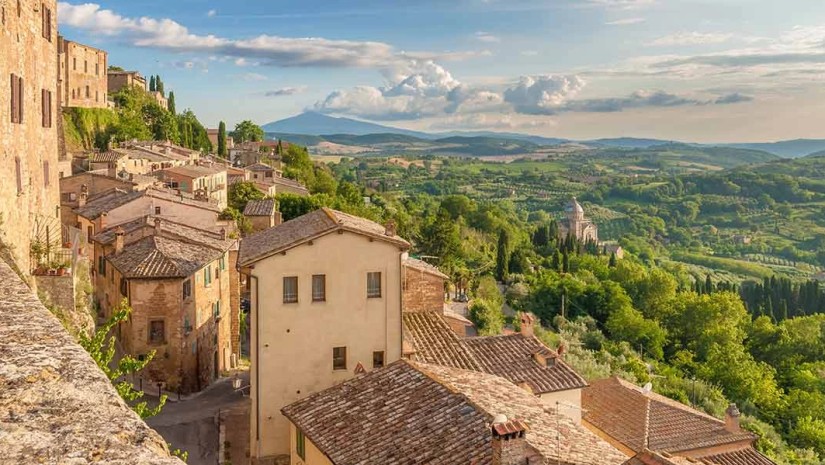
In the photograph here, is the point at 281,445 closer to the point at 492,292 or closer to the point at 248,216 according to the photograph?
the point at 248,216

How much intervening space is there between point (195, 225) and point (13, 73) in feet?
79.2

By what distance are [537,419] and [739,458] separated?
49.5ft

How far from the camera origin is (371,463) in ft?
48.2

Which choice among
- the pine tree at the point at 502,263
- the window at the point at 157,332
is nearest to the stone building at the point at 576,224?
the pine tree at the point at 502,263

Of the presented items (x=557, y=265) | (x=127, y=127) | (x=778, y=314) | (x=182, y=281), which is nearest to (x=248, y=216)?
(x=182, y=281)

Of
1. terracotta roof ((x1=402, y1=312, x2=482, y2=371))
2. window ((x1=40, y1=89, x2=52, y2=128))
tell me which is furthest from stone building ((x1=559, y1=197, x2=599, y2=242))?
window ((x1=40, y1=89, x2=52, y2=128))

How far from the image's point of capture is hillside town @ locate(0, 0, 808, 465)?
4.76 metres

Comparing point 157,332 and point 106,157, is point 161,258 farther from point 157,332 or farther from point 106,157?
point 106,157

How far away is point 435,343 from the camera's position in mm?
23969

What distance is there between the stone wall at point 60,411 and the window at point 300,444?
13.2m

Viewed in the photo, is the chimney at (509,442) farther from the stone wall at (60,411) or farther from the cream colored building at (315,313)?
the stone wall at (60,411)

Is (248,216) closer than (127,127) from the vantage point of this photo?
Yes

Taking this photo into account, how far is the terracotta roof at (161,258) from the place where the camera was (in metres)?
28.7

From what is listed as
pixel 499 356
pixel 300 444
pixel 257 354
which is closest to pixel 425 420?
pixel 300 444
